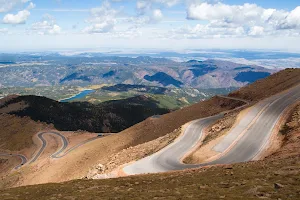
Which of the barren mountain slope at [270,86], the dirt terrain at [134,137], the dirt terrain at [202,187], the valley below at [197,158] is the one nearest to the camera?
the dirt terrain at [202,187]

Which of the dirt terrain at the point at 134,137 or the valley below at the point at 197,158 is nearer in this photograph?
the valley below at the point at 197,158

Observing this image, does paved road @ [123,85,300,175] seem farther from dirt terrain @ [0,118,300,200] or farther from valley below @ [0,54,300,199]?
dirt terrain @ [0,118,300,200]

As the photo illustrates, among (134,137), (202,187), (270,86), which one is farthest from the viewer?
(270,86)

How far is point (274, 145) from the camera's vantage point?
55438 mm

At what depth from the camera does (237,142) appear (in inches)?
2360

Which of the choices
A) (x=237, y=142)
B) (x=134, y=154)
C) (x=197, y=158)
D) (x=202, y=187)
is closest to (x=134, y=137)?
(x=134, y=154)

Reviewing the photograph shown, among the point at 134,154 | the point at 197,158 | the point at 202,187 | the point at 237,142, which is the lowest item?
the point at 134,154

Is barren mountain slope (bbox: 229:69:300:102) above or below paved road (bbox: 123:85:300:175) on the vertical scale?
above

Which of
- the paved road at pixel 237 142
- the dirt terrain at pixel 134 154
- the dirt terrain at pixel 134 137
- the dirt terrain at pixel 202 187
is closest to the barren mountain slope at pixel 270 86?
the dirt terrain at pixel 134 137

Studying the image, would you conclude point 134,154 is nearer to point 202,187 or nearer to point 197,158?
point 197,158

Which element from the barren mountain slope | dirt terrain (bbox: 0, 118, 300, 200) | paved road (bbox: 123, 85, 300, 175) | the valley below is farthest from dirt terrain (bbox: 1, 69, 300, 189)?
dirt terrain (bbox: 0, 118, 300, 200)

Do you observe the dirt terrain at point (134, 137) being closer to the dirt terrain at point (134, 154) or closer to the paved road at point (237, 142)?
the dirt terrain at point (134, 154)

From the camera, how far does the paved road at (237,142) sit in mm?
53203

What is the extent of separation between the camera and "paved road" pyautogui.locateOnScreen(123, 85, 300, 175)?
53203 millimetres
